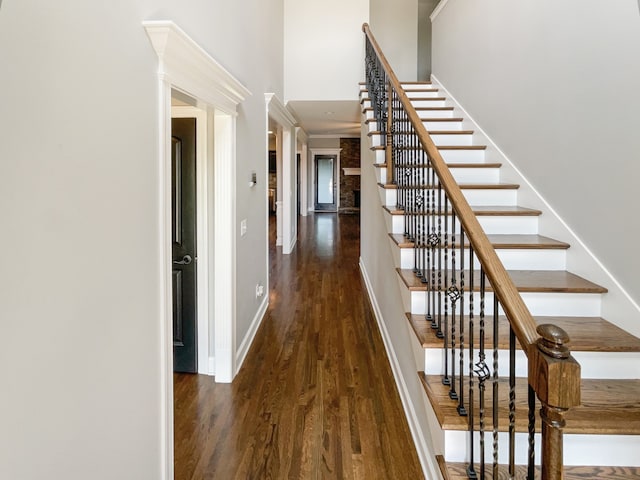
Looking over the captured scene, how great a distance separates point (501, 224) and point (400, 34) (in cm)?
575

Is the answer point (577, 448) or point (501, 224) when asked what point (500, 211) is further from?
point (577, 448)

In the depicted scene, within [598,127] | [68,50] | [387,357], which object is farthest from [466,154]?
[68,50]

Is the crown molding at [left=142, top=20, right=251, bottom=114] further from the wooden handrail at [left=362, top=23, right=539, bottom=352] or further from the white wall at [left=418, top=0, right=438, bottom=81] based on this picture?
the white wall at [left=418, top=0, right=438, bottom=81]

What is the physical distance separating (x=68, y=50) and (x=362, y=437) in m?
2.25

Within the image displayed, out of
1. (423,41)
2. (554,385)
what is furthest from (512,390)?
(423,41)

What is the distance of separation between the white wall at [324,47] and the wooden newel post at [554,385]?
5414 millimetres

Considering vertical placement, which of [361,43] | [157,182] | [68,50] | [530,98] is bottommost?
[157,182]

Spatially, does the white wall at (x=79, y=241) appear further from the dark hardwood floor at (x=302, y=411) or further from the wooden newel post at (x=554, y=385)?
the wooden newel post at (x=554, y=385)

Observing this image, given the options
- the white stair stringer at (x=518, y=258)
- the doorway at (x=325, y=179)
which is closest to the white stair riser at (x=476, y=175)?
the white stair stringer at (x=518, y=258)

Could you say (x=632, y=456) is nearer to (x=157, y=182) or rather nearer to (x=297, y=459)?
(x=297, y=459)

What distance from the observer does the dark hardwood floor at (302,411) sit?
6.56ft

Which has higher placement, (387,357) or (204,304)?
(204,304)

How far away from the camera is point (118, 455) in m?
1.26

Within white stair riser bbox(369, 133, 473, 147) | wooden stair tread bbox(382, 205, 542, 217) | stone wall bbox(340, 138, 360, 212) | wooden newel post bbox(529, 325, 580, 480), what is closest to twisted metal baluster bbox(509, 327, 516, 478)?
wooden newel post bbox(529, 325, 580, 480)
